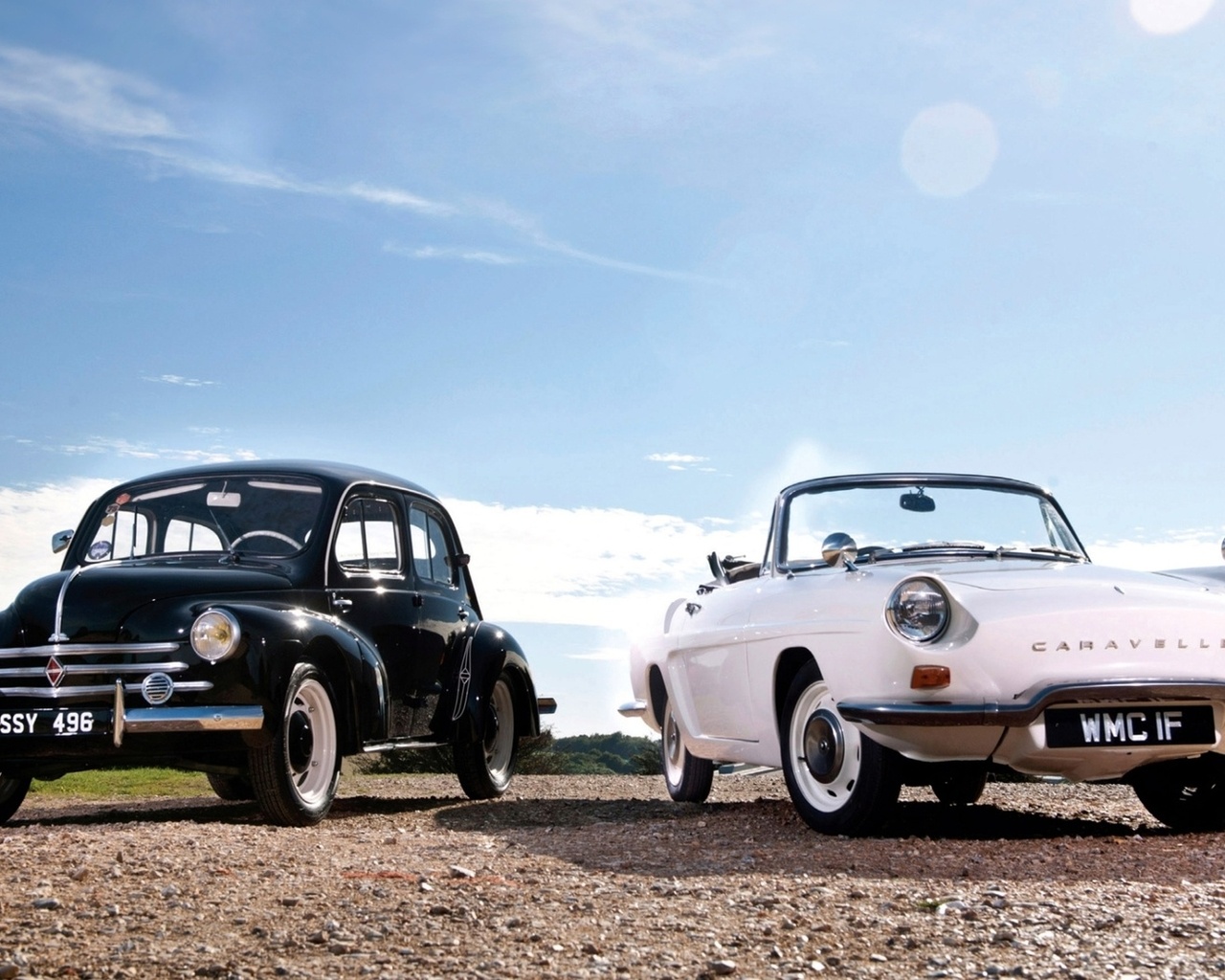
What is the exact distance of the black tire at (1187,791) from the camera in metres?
7.26

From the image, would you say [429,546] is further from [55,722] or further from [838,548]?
[838,548]

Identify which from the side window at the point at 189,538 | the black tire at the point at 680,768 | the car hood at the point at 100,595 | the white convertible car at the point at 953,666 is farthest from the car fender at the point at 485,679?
the white convertible car at the point at 953,666

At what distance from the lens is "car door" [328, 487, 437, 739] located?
8914 millimetres

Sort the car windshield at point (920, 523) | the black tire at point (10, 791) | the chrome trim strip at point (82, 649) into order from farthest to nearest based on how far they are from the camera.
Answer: the black tire at point (10, 791) → the car windshield at point (920, 523) → the chrome trim strip at point (82, 649)

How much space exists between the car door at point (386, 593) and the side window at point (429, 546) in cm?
14

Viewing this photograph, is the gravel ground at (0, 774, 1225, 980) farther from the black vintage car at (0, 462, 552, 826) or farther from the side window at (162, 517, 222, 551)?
the side window at (162, 517, 222, 551)

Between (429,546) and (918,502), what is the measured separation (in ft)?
12.2

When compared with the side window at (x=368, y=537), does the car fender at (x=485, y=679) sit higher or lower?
lower

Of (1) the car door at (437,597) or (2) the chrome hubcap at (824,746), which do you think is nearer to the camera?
(2) the chrome hubcap at (824,746)

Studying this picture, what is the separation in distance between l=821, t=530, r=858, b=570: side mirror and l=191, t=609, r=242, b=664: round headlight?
3.06 m

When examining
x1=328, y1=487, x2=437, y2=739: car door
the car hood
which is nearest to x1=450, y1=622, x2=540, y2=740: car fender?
x1=328, y1=487, x2=437, y2=739: car door

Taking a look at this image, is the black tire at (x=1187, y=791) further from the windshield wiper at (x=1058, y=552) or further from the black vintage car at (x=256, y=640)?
the black vintage car at (x=256, y=640)

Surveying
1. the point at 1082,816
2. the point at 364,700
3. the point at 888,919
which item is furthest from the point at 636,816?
the point at 888,919

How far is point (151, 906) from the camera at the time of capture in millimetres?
4648
